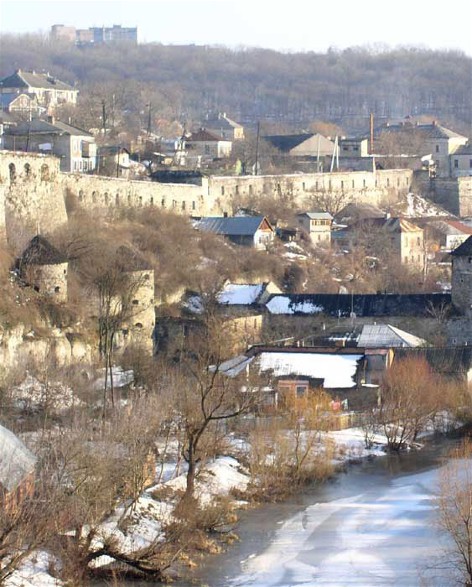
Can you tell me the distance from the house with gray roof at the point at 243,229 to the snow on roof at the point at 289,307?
267 inches

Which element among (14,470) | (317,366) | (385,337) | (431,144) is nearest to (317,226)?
(385,337)

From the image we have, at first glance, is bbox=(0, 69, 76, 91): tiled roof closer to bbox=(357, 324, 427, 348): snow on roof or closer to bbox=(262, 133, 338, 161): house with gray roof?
bbox=(262, 133, 338, 161): house with gray roof

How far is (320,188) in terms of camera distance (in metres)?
58.6

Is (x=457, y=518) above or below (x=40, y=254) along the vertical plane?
below

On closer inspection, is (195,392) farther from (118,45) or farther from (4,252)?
(118,45)

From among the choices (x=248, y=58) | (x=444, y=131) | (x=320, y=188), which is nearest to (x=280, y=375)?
(x=320, y=188)

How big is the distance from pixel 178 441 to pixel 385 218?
27870mm

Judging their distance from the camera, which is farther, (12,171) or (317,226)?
(317,226)

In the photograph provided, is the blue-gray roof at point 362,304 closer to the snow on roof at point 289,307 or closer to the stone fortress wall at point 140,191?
the snow on roof at point 289,307

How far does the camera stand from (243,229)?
154 ft

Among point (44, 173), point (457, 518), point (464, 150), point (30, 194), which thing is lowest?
point (464, 150)

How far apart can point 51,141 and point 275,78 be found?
8626 cm

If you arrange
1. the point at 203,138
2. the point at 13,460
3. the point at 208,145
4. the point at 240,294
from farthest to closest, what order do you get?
1. the point at 203,138
2. the point at 208,145
3. the point at 240,294
4. the point at 13,460

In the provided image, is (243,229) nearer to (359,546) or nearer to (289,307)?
(289,307)
